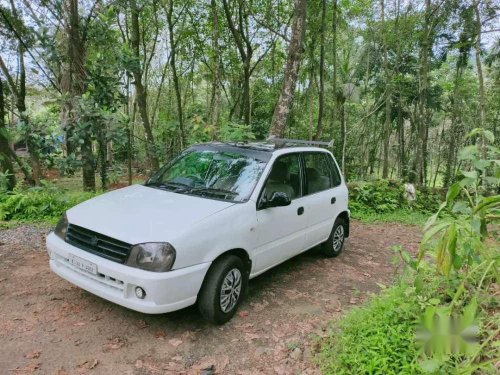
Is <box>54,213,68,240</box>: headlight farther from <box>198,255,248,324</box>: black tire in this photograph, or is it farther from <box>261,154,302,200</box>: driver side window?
<box>261,154,302,200</box>: driver side window

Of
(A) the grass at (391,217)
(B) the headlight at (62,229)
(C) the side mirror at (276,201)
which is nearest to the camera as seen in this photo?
(B) the headlight at (62,229)

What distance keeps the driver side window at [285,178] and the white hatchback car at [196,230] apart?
0.01m

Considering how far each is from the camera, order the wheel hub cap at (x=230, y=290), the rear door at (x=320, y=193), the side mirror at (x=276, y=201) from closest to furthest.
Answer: the wheel hub cap at (x=230, y=290)
the side mirror at (x=276, y=201)
the rear door at (x=320, y=193)

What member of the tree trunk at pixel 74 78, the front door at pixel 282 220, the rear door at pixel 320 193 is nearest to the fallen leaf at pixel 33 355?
the front door at pixel 282 220

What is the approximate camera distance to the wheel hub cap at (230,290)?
3.62 metres

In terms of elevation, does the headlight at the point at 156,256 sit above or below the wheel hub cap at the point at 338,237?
above

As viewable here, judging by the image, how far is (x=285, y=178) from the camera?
15.2 feet

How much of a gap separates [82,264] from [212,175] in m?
1.68

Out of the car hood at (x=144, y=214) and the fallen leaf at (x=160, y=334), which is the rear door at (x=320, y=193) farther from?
the fallen leaf at (x=160, y=334)

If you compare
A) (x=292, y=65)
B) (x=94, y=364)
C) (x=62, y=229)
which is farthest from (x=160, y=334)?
(x=292, y=65)

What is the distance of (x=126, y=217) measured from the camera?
352cm

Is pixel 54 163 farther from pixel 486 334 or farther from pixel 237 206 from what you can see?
pixel 486 334

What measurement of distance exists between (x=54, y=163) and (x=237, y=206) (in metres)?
5.18

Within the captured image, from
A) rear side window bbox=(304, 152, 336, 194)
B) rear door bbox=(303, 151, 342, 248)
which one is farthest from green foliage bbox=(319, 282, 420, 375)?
rear side window bbox=(304, 152, 336, 194)
